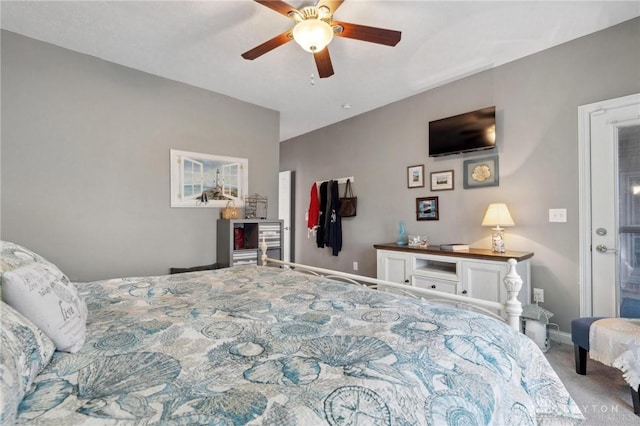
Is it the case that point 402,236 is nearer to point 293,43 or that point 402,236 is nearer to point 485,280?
point 485,280

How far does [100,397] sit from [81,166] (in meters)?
2.58

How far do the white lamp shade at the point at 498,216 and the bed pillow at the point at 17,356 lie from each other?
2.99 meters

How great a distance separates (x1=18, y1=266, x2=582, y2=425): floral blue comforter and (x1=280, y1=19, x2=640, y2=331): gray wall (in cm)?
199

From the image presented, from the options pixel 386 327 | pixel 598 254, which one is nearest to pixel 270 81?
pixel 386 327

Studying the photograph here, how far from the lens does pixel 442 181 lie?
3.33 metres

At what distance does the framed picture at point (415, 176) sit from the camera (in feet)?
11.5

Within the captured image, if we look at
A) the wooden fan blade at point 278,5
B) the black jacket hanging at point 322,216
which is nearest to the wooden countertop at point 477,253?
the black jacket hanging at point 322,216

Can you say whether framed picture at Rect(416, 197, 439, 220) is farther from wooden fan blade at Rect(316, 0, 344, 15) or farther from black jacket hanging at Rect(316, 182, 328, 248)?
wooden fan blade at Rect(316, 0, 344, 15)

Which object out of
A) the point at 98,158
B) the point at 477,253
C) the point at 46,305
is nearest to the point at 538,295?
the point at 477,253

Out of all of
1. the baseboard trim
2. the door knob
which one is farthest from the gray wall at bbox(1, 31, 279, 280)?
the door knob

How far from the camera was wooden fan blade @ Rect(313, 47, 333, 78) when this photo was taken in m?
2.05

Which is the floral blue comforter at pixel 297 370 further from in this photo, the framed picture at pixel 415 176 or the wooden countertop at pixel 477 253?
the framed picture at pixel 415 176

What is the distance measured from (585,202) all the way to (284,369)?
2824 millimetres

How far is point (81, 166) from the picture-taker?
256cm
